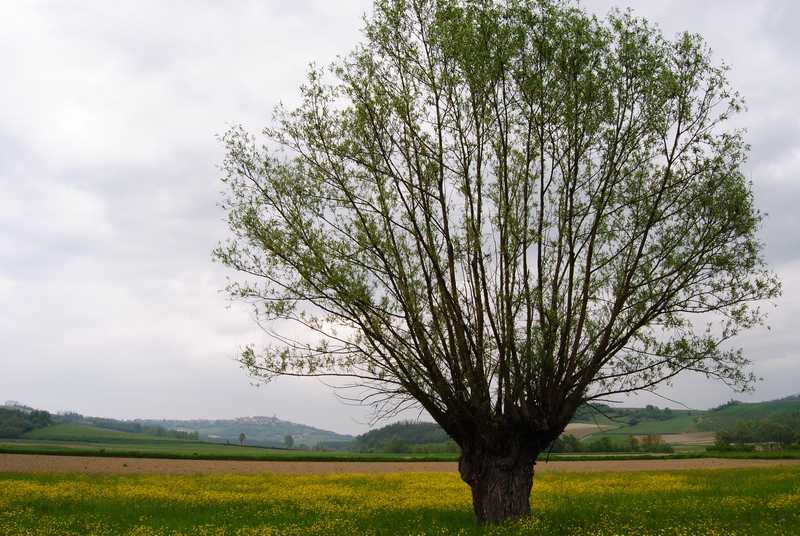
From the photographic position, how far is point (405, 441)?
83.1 metres

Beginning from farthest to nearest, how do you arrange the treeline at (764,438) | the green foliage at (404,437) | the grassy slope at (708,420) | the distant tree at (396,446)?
the grassy slope at (708,420), the green foliage at (404,437), the distant tree at (396,446), the treeline at (764,438)

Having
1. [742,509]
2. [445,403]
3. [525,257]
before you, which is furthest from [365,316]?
[742,509]

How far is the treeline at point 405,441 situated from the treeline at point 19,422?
272 ft

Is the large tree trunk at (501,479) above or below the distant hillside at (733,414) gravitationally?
above

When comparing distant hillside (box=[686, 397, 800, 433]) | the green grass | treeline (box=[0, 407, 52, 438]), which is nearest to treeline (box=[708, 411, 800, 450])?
the green grass

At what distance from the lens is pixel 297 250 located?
43.5 feet

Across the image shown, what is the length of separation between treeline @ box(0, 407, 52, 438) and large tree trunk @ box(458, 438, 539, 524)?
446 feet

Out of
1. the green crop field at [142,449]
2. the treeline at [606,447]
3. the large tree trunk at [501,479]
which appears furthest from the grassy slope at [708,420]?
the large tree trunk at [501,479]

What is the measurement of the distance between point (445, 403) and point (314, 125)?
306 inches

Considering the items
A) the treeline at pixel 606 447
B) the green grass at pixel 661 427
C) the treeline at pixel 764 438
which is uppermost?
the treeline at pixel 764 438

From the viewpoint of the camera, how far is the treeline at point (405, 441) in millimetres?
81688

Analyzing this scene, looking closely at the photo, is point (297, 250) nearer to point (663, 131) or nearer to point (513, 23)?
point (513, 23)

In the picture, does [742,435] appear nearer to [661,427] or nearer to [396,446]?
[396,446]

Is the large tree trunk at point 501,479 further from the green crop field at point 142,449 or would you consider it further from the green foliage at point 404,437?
the green foliage at point 404,437
